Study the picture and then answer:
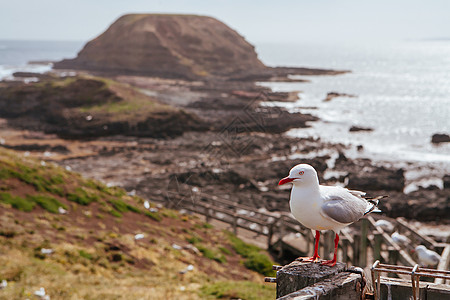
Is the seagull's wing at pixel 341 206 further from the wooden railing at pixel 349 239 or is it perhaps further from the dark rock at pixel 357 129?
the dark rock at pixel 357 129

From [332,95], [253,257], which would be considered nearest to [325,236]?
[253,257]

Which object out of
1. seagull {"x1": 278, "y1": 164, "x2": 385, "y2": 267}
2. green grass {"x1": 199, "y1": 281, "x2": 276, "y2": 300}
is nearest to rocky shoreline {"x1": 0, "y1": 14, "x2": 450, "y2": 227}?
green grass {"x1": 199, "y1": 281, "x2": 276, "y2": 300}

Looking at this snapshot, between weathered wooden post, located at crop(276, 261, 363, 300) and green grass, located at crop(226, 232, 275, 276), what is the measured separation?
9537 millimetres

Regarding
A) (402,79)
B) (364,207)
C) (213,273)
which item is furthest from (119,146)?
(402,79)

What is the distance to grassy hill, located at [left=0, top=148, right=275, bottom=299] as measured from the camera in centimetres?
873

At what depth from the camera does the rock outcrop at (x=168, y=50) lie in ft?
312

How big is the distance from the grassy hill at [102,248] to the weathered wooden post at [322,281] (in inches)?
227

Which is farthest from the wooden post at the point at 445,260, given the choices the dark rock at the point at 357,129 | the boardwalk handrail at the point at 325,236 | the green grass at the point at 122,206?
the dark rock at the point at 357,129

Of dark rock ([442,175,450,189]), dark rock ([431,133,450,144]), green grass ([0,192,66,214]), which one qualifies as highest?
dark rock ([431,133,450,144])

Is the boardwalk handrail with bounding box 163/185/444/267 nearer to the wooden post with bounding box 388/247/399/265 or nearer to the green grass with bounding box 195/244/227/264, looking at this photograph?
the wooden post with bounding box 388/247/399/265

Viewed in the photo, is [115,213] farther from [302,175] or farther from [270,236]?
[302,175]

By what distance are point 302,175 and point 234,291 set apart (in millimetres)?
6269

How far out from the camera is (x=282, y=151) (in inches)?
1394

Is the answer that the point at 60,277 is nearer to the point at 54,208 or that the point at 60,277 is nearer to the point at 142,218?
the point at 54,208
